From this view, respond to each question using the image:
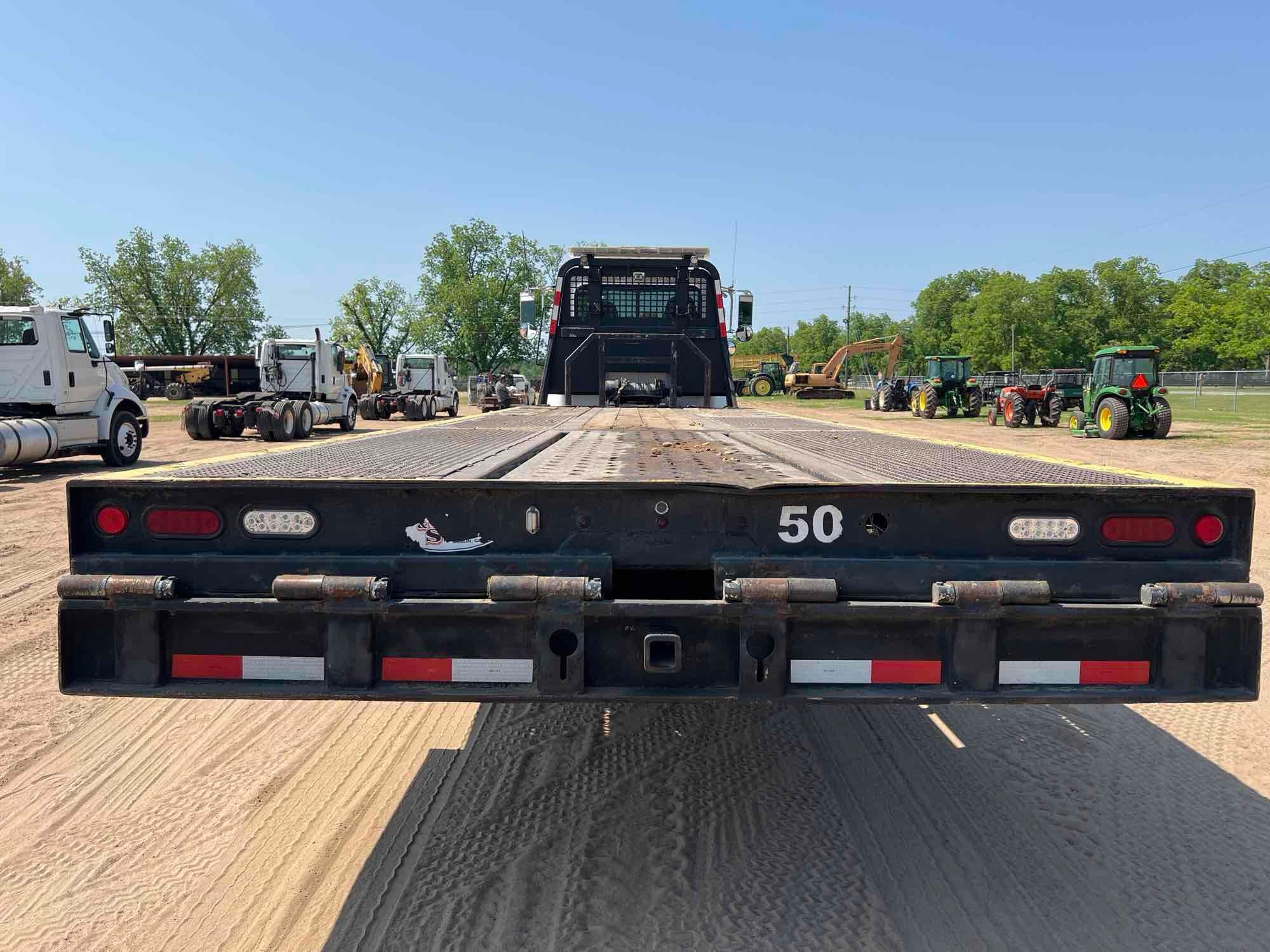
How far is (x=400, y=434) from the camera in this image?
4840 millimetres

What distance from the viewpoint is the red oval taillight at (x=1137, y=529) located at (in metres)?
2.59

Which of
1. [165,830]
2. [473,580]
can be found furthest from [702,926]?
[165,830]

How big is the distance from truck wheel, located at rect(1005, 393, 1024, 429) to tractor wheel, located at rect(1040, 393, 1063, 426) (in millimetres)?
805

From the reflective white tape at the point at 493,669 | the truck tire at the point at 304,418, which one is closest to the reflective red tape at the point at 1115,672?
the reflective white tape at the point at 493,669

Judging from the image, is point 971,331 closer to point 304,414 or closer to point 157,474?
point 304,414

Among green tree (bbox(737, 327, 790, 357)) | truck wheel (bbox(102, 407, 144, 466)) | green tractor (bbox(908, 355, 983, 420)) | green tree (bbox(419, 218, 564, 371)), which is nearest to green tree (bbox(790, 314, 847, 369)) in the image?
green tree (bbox(737, 327, 790, 357))

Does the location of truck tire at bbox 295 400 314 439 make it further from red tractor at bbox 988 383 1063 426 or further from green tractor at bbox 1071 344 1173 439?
red tractor at bbox 988 383 1063 426

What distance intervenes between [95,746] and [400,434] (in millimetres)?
2126

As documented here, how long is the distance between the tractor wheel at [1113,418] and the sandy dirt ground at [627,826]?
62.8 feet

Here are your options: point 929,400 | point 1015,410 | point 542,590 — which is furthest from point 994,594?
point 929,400

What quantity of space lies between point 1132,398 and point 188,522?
23806 mm

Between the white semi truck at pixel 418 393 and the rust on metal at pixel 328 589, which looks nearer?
the rust on metal at pixel 328 589

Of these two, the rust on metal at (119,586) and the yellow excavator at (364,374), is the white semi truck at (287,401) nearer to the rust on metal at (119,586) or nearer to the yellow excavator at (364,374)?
the yellow excavator at (364,374)

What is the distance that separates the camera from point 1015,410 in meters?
28.5
